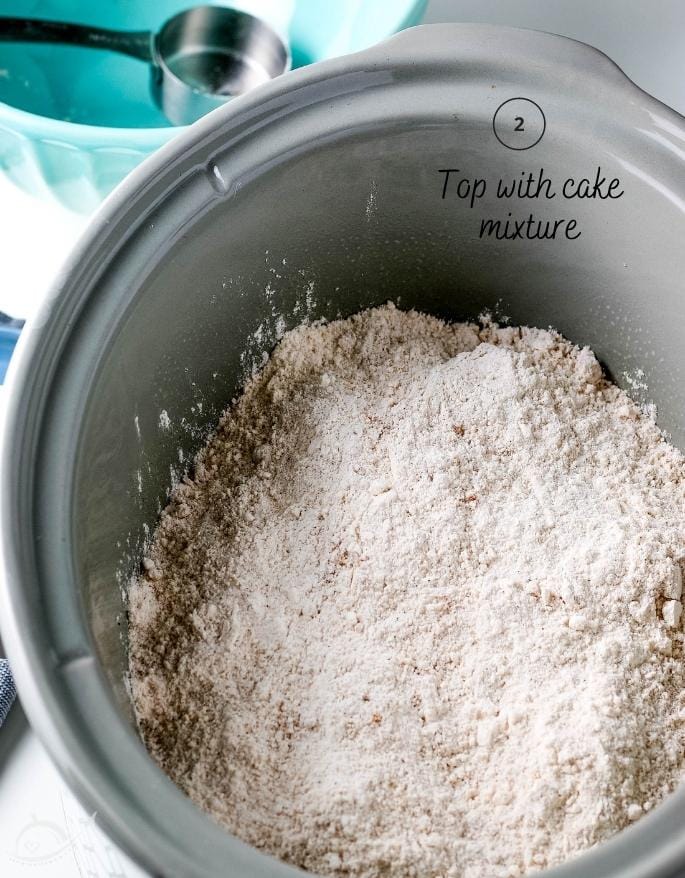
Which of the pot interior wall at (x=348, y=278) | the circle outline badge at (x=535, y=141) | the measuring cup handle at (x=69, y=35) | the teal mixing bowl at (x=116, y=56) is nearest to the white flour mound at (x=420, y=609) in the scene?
the pot interior wall at (x=348, y=278)

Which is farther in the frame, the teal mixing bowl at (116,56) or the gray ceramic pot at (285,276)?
the teal mixing bowl at (116,56)

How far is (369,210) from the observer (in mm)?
710

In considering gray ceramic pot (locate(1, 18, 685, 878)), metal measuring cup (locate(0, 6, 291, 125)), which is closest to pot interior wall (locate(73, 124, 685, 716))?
gray ceramic pot (locate(1, 18, 685, 878))

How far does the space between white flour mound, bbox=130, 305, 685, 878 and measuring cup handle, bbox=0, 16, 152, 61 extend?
475mm

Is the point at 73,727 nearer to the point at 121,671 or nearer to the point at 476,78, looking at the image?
the point at 121,671

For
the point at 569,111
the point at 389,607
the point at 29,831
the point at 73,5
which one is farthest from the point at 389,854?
the point at 73,5

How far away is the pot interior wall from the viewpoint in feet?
1.97

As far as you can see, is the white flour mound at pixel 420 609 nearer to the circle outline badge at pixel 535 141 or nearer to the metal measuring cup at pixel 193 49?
the circle outline badge at pixel 535 141

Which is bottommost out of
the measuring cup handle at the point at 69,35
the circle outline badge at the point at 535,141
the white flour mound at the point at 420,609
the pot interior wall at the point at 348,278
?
the white flour mound at the point at 420,609

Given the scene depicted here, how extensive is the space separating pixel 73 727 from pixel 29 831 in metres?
0.35

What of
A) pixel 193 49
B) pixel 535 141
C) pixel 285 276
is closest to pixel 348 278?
pixel 285 276

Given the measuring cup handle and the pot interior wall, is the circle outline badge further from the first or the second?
the measuring cup handle

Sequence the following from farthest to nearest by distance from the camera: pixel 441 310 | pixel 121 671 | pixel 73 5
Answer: pixel 73 5
pixel 441 310
pixel 121 671

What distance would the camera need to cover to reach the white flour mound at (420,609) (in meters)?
0.53
